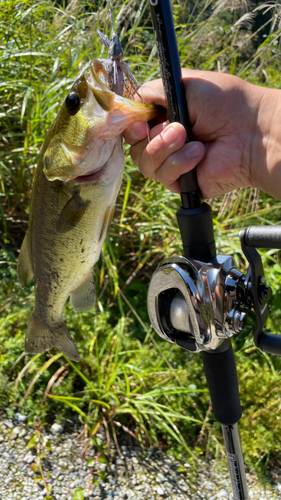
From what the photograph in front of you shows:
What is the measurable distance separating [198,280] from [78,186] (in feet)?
1.34

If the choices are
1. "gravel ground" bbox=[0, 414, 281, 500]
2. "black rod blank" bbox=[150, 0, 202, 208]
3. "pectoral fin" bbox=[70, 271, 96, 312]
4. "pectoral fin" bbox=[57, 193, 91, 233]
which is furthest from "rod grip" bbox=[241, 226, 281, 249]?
"gravel ground" bbox=[0, 414, 281, 500]

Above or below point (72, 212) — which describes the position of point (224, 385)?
below

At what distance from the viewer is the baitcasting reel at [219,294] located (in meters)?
1.08

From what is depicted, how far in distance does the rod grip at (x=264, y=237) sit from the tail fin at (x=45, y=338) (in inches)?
31.4

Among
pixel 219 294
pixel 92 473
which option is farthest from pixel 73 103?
pixel 92 473

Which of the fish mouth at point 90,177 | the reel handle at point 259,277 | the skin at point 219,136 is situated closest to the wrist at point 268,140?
the skin at point 219,136

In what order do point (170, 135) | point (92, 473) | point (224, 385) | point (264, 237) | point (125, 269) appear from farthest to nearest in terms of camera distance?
Answer: point (125, 269) < point (92, 473) < point (224, 385) < point (170, 135) < point (264, 237)

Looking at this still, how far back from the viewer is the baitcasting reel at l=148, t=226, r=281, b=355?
42.7 inches

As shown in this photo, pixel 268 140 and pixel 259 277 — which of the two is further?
pixel 268 140

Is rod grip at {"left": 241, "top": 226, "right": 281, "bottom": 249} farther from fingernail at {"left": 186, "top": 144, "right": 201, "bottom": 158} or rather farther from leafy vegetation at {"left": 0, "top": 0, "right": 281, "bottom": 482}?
leafy vegetation at {"left": 0, "top": 0, "right": 281, "bottom": 482}

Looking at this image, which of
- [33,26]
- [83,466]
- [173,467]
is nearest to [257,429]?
[173,467]

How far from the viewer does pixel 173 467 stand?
2.62 metres

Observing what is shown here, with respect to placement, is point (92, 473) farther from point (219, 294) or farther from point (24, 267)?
point (219, 294)

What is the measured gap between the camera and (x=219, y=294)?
1090mm
